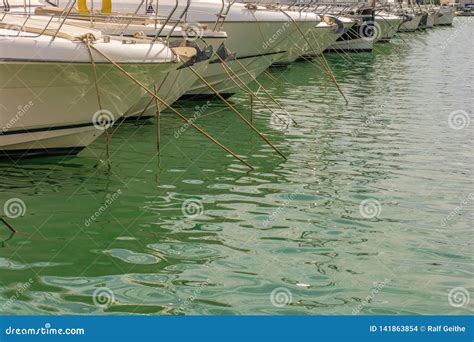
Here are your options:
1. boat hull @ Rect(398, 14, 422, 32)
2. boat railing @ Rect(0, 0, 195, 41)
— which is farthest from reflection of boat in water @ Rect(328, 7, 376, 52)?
boat railing @ Rect(0, 0, 195, 41)

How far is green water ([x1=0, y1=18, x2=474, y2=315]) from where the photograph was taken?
7848 millimetres

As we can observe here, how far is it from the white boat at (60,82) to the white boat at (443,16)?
65.8m

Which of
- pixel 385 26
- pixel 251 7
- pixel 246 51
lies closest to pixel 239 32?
pixel 251 7

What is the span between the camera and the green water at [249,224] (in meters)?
7.85

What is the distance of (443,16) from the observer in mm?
78375

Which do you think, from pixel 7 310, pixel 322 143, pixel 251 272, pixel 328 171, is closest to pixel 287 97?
pixel 322 143

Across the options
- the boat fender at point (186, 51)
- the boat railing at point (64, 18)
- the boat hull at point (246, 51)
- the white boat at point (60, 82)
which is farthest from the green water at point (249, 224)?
the boat hull at point (246, 51)

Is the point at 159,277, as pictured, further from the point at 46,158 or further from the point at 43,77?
the point at 46,158

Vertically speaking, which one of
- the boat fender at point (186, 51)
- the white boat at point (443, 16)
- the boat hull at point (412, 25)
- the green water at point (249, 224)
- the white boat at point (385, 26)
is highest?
the white boat at point (443, 16)

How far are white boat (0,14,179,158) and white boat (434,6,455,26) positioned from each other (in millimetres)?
65756

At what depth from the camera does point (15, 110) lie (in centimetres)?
1184

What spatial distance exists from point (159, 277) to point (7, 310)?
60.2 inches

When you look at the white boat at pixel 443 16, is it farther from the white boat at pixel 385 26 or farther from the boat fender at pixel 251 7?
the boat fender at pixel 251 7

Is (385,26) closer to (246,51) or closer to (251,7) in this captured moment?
(246,51)
